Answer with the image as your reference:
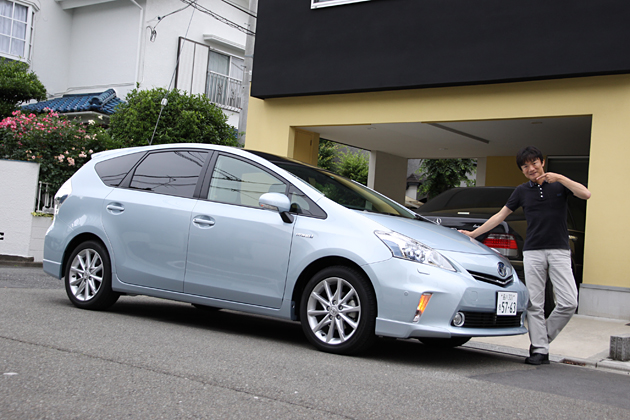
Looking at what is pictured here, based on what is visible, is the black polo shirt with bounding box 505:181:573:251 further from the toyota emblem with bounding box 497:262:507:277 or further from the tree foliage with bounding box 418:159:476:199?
the tree foliage with bounding box 418:159:476:199

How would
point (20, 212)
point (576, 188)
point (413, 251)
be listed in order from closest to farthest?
point (413, 251)
point (576, 188)
point (20, 212)

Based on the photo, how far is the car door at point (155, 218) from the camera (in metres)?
5.75

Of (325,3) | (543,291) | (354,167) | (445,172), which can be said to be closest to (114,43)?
(325,3)

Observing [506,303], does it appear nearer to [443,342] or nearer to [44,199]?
[443,342]

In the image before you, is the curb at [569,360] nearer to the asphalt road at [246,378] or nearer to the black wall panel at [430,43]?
the asphalt road at [246,378]

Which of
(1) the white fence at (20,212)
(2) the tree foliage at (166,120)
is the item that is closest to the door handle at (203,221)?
(1) the white fence at (20,212)

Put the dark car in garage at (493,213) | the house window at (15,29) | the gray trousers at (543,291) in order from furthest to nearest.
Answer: the house window at (15,29) < the dark car in garage at (493,213) < the gray trousers at (543,291)

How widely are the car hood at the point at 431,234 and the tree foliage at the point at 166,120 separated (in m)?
10.1

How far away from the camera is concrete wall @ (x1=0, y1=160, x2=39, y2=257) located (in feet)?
39.6

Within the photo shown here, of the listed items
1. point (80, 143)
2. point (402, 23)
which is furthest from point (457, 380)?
point (80, 143)

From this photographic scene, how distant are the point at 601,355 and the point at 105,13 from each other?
18330mm

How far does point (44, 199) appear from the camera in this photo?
40.8ft

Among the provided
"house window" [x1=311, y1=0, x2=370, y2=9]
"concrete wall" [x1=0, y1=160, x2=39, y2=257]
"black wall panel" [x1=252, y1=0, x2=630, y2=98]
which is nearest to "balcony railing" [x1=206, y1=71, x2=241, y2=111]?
"concrete wall" [x1=0, y1=160, x2=39, y2=257]

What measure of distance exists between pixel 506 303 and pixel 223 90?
59.9 feet
